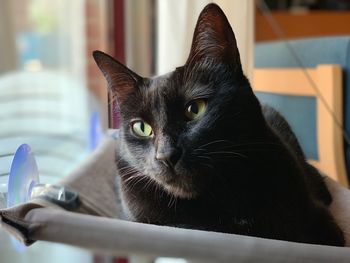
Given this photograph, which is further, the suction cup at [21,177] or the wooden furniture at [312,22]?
the wooden furniture at [312,22]

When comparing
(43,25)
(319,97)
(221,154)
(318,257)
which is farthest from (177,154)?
(43,25)

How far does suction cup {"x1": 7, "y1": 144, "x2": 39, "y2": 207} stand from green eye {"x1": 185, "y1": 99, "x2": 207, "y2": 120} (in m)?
0.24

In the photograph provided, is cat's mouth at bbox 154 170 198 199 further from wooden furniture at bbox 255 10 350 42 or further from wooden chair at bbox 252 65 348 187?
wooden furniture at bbox 255 10 350 42

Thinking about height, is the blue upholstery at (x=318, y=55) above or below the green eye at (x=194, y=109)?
below

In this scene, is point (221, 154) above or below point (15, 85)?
above

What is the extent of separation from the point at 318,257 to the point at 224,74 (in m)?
0.26

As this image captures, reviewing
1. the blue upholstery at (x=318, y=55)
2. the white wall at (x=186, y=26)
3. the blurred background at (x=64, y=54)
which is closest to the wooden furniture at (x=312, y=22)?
the blurred background at (x=64, y=54)

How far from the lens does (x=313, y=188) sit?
750 mm

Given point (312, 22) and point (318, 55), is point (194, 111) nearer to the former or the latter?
point (318, 55)

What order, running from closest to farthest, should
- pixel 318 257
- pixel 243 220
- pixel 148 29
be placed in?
pixel 318 257 → pixel 243 220 → pixel 148 29

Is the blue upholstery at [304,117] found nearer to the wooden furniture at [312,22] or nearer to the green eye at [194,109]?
the green eye at [194,109]

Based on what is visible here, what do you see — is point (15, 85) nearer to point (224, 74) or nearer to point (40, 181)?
point (40, 181)

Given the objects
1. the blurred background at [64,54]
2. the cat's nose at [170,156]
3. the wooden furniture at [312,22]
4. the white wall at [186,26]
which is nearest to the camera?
the cat's nose at [170,156]

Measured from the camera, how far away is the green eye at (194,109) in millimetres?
626
